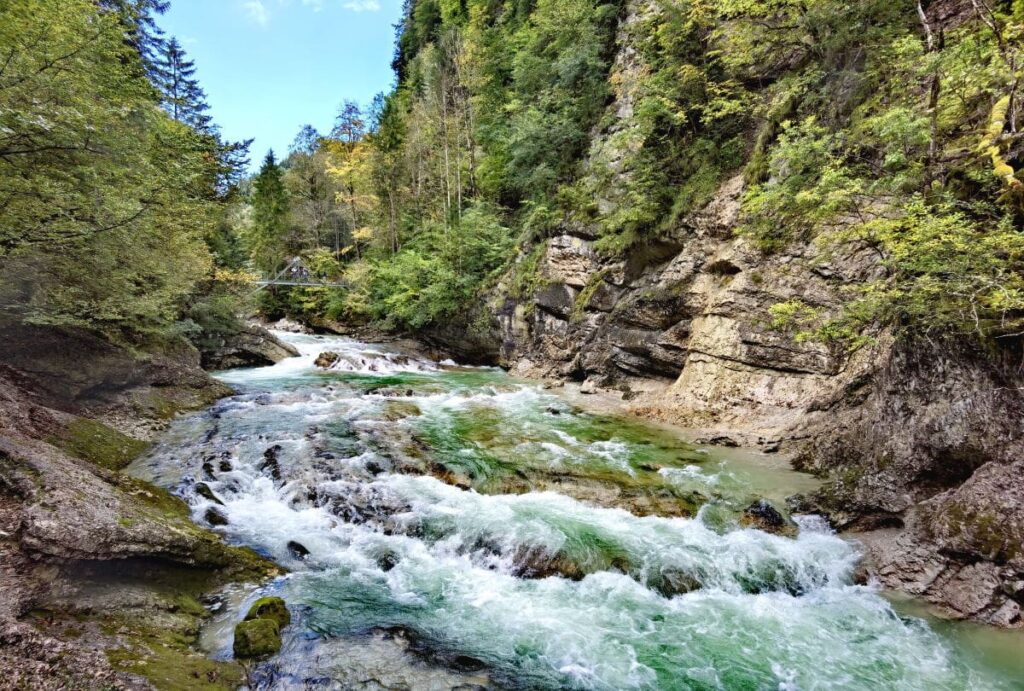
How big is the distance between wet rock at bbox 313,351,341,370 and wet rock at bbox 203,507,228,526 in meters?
12.3

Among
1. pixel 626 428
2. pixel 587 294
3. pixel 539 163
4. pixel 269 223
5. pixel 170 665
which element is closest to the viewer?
pixel 170 665

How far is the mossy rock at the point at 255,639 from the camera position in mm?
4031

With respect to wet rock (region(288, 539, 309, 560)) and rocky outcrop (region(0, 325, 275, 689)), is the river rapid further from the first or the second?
rocky outcrop (region(0, 325, 275, 689))

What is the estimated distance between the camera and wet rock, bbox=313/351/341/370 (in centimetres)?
1847

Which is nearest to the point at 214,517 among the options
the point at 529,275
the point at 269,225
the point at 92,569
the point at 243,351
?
the point at 92,569

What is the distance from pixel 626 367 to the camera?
14.2 meters

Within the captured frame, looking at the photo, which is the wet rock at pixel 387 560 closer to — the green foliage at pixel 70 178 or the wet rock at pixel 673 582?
the wet rock at pixel 673 582

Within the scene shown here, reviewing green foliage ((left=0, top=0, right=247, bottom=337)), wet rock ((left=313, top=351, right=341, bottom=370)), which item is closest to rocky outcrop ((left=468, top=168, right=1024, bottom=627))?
wet rock ((left=313, top=351, right=341, bottom=370))

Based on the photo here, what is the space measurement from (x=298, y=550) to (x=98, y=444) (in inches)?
170

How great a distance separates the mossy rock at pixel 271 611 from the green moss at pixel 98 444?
4309mm

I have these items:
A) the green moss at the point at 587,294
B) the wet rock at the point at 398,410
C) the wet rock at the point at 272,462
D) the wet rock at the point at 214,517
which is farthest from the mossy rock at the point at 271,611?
the green moss at the point at 587,294

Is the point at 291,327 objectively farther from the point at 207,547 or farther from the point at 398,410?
the point at 207,547

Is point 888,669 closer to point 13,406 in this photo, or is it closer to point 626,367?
point 626,367

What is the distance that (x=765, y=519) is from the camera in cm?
670
